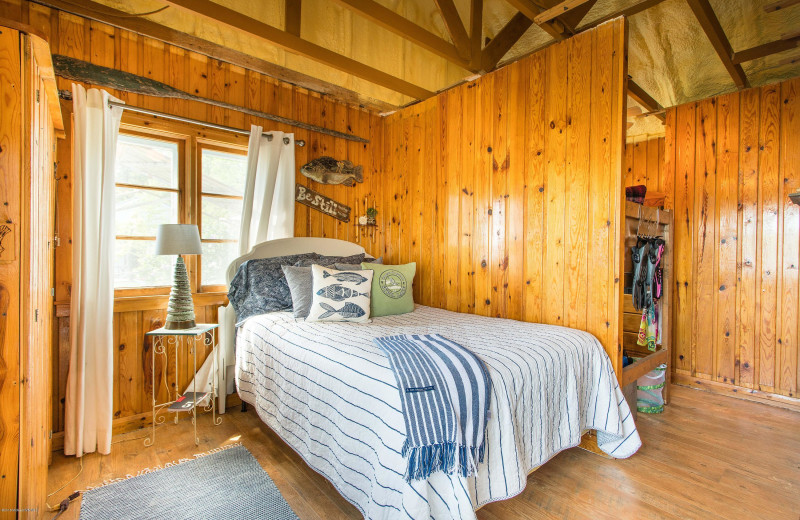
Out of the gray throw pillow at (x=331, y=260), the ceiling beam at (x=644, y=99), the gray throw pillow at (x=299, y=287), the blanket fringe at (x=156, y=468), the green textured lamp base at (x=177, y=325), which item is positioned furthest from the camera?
the ceiling beam at (x=644, y=99)

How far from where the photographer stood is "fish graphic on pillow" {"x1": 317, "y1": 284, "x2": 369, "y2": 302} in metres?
2.33

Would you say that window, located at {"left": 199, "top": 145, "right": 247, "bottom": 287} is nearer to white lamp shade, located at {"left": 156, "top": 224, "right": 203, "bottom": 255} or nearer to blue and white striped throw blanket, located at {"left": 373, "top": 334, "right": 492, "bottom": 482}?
white lamp shade, located at {"left": 156, "top": 224, "right": 203, "bottom": 255}

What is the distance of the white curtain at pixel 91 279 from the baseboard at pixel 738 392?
4206mm

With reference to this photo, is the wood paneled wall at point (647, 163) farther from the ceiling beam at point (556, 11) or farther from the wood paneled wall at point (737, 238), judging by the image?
the ceiling beam at point (556, 11)

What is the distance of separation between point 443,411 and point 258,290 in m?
1.70

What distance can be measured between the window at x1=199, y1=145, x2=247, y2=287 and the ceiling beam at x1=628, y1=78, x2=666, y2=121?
3.10 m

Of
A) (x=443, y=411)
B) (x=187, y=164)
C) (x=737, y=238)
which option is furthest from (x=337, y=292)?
(x=737, y=238)

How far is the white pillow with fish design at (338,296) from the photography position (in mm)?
2295

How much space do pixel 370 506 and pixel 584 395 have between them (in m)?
1.22

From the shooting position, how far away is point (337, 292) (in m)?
2.35

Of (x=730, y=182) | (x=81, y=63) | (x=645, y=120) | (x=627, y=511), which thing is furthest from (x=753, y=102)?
(x=81, y=63)

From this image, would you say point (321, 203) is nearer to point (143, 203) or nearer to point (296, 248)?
point (296, 248)

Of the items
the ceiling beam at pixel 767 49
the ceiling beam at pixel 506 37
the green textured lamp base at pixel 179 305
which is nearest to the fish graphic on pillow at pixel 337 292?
the green textured lamp base at pixel 179 305

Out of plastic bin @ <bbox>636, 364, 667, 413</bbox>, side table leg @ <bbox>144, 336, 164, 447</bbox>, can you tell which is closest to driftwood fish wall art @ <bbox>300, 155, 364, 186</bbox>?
side table leg @ <bbox>144, 336, 164, 447</bbox>
